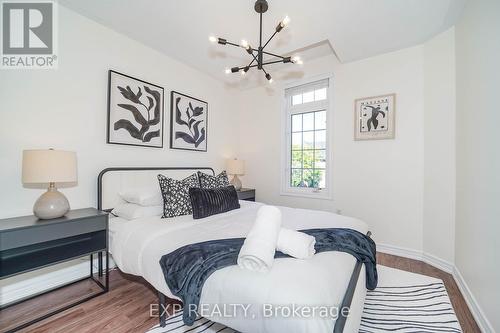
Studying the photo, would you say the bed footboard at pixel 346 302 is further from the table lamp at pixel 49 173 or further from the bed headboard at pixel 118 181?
the bed headboard at pixel 118 181

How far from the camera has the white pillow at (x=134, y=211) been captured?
223 cm

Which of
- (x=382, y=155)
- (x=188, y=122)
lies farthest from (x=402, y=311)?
(x=188, y=122)

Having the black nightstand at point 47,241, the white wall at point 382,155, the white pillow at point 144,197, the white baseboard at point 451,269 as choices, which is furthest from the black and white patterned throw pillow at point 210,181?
the white baseboard at point 451,269

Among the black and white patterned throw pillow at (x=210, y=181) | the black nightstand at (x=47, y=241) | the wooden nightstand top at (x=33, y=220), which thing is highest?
the black and white patterned throw pillow at (x=210, y=181)

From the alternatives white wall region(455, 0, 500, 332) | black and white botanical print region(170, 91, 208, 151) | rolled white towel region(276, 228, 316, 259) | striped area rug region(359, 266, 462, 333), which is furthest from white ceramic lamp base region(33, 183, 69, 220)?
white wall region(455, 0, 500, 332)

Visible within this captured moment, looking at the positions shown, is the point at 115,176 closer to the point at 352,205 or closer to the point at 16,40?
the point at 16,40

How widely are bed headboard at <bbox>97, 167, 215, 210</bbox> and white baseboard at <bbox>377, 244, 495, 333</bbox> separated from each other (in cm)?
330

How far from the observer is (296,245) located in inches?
54.2

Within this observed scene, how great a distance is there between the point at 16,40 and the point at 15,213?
160cm

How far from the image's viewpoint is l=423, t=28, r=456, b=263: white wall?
2533 millimetres

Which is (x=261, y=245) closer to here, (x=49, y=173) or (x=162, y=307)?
(x=162, y=307)

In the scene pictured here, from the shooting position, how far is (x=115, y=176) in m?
2.55

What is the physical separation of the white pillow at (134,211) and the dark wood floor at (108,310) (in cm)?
69

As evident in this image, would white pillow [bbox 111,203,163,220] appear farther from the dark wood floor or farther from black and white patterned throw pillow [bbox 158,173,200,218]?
the dark wood floor
